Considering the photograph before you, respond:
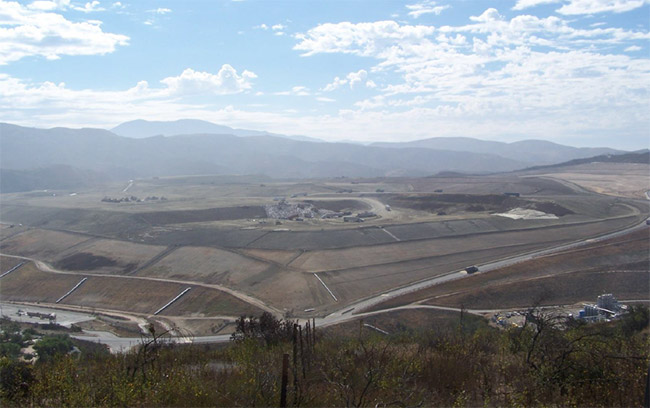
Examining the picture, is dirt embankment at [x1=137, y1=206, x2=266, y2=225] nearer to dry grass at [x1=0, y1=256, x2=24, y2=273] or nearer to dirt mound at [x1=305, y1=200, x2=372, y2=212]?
dirt mound at [x1=305, y1=200, x2=372, y2=212]

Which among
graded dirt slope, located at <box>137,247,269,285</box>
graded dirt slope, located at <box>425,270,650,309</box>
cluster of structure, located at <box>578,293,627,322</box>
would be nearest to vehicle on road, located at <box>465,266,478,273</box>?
graded dirt slope, located at <box>425,270,650,309</box>

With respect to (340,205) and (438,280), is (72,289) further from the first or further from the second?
(340,205)

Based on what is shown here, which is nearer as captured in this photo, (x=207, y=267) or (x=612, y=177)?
(x=207, y=267)

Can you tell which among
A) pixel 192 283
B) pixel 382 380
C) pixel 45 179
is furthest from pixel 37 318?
pixel 45 179

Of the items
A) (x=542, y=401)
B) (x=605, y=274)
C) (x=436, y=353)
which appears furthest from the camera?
(x=605, y=274)

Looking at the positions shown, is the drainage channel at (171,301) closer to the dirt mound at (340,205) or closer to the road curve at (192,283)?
the road curve at (192,283)

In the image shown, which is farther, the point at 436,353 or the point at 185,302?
the point at 185,302

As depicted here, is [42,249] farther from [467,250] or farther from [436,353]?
[436,353]

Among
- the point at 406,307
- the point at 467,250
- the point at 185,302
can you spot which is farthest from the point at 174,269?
the point at 467,250
